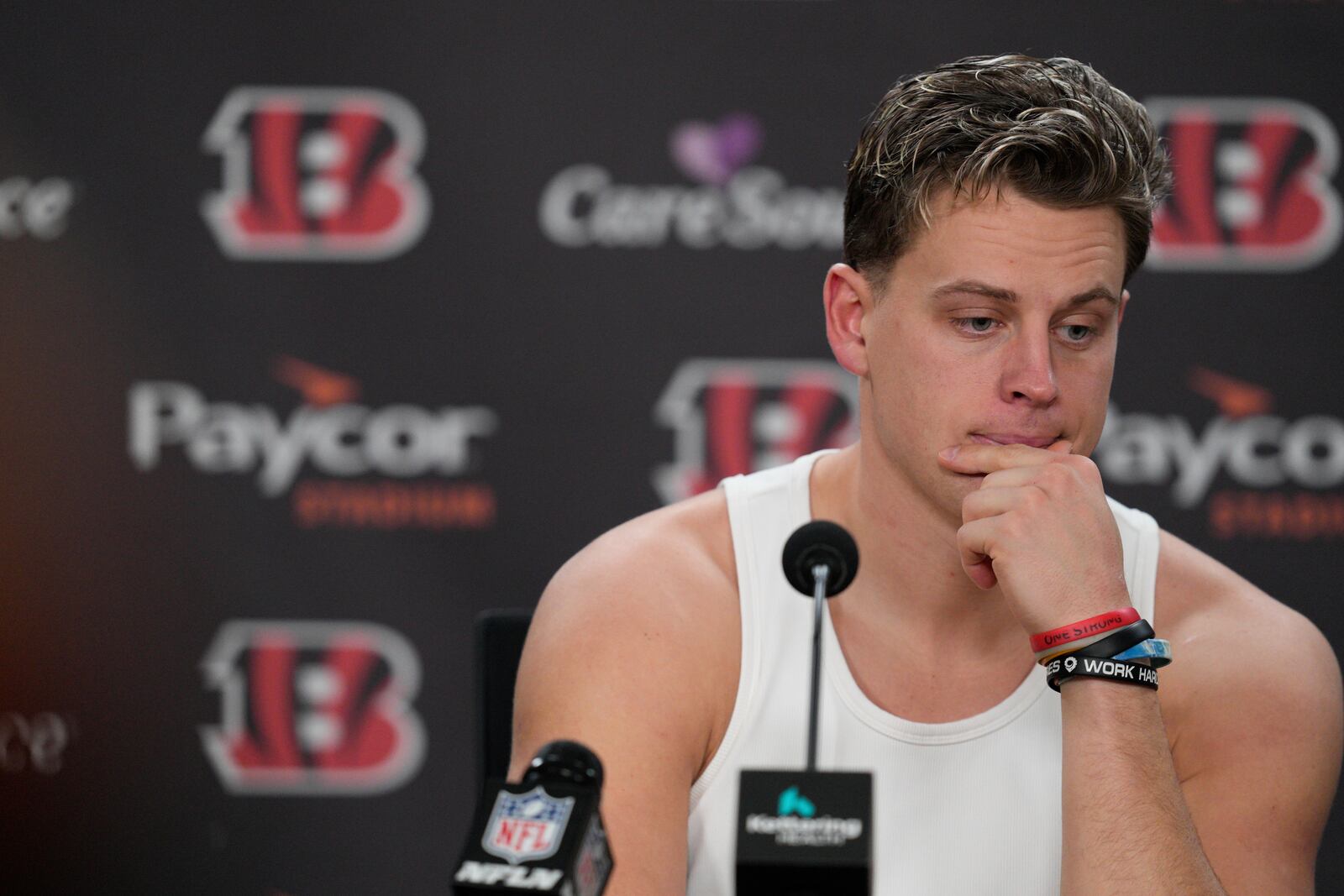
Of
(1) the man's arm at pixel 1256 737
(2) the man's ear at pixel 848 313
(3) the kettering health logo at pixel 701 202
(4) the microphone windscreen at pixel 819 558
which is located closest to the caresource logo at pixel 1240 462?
(3) the kettering health logo at pixel 701 202

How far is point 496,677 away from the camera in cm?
220

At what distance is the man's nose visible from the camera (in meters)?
1.82

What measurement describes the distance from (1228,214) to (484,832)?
2.94 meters

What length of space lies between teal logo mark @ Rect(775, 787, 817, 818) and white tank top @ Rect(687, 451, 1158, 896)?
78 centimetres

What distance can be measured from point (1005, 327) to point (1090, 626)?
0.40 metres

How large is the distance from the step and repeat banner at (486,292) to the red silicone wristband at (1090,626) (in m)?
1.77

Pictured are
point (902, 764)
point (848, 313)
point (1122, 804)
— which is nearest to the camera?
point (1122, 804)

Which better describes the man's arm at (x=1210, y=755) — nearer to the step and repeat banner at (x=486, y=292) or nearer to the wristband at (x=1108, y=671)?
the wristband at (x=1108, y=671)

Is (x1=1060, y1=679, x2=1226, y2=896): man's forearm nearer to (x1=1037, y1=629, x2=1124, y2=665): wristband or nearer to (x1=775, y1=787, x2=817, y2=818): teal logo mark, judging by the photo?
(x1=1037, y1=629, x2=1124, y2=665): wristband

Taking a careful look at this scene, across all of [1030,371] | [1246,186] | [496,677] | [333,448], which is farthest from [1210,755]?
[333,448]

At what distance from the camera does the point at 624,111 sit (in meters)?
3.46

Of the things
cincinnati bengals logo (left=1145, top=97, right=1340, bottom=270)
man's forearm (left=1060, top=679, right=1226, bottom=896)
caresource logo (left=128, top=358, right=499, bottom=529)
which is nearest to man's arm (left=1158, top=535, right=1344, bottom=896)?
man's forearm (left=1060, top=679, right=1226, bottom=896)

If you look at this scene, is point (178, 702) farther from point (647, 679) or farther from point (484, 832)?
point (484, 832)

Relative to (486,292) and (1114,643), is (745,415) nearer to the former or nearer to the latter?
(486,292)
